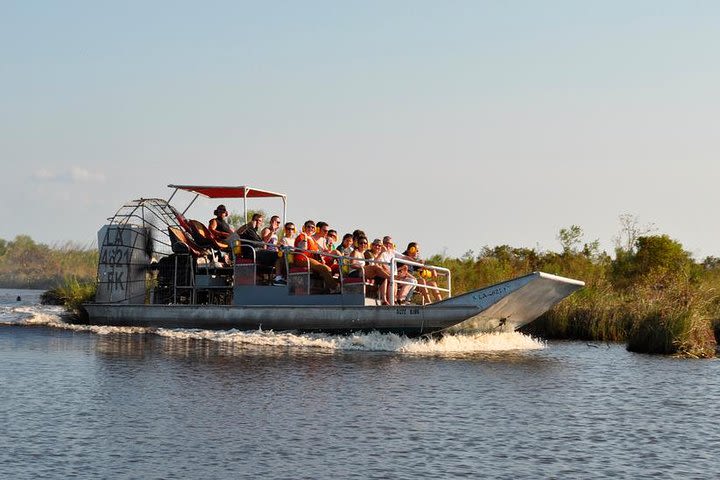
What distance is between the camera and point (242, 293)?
2495 cm

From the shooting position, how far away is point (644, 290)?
29969 millimetres

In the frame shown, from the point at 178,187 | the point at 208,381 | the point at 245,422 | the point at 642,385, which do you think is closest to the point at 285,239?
the point at 178,187

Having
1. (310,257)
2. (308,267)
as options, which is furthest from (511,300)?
(310,257)

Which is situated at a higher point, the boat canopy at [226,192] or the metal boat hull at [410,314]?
the boat canopy at [226,192]

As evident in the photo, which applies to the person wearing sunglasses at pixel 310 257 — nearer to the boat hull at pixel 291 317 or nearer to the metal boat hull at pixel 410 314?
the metal boat hull at pixel 410 314

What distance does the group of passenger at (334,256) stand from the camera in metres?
23.8

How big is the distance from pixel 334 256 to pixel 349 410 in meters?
8.38

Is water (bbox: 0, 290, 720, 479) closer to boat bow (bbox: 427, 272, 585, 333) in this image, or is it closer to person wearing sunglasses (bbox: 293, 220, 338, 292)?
boat bow (bbox: 427, 272, 585, 333)

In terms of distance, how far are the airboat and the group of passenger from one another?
0.49ft

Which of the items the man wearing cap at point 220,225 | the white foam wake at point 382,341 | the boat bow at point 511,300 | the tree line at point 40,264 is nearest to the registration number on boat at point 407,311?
the boat bow at point 511,300

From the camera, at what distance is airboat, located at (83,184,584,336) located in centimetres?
2288

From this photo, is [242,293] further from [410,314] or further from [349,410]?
[349,410]

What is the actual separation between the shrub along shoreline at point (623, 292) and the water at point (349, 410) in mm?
1599

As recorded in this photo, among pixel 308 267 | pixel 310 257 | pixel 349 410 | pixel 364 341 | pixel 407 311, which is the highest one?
pixel 310 257
